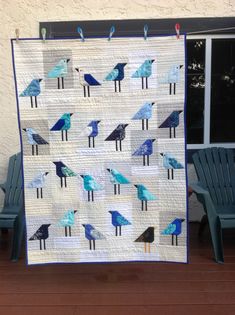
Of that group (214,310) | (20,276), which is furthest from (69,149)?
(214,310)

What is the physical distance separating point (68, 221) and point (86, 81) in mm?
1015

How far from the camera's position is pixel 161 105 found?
291 centimetres

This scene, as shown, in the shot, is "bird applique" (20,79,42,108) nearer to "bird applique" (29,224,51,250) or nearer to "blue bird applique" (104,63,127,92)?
"blue bird applique" (104,63,127,92)

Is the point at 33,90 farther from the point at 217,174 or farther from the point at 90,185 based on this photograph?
the point at 217,174

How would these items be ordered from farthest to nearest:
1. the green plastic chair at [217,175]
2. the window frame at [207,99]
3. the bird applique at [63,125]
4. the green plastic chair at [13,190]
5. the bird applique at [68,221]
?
the window frame at [207,99], the green plastic chair at [217,175], the green plastic chair at [13,190], the bird applique at [68,221], the bird applique at [63,125]

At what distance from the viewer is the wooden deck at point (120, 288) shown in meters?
2.82

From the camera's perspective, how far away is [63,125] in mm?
2930

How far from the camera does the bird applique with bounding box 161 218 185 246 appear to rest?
9.90ft

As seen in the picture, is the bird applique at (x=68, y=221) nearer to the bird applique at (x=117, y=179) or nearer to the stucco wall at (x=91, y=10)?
the bird applique at (x=117, y=179)

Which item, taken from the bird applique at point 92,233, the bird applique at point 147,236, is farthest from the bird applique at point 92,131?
the bird applique at point 147,236

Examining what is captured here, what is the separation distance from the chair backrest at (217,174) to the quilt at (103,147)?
1.22 meters

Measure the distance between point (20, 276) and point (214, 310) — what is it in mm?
1544

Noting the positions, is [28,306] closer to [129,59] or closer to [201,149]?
[129,59]

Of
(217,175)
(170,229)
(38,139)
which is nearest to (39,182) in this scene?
(38,139)
